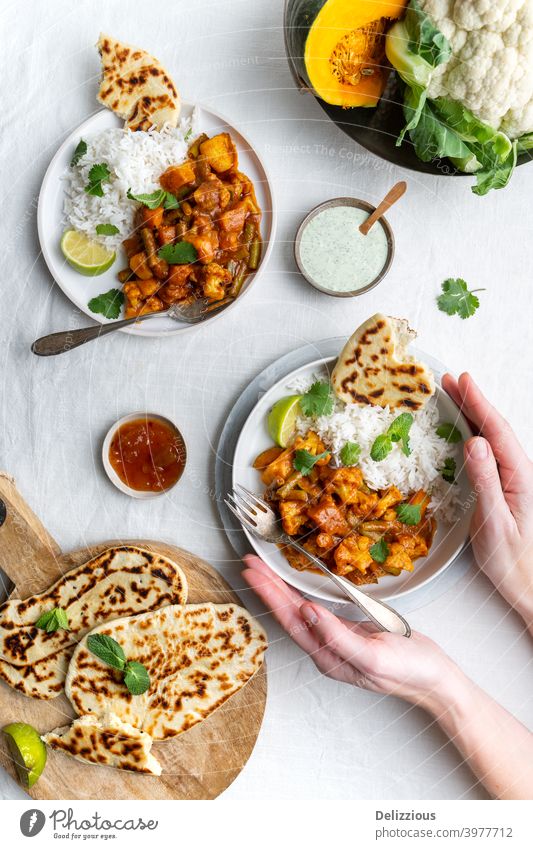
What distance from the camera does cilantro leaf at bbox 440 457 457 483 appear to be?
1.17 meters

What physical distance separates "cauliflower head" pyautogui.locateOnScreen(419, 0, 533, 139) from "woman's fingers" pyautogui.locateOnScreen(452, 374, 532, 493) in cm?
45

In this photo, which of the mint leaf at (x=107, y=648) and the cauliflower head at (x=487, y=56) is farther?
the mint leaf at (x=107, y=648)

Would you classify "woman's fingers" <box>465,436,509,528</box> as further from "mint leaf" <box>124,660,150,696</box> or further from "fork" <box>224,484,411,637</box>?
"mint leaf" <box>124,660,150,696</box>

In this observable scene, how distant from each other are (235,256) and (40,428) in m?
0.49

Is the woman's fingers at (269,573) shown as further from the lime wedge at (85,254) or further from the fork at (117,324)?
the lime wedge at (85,254)

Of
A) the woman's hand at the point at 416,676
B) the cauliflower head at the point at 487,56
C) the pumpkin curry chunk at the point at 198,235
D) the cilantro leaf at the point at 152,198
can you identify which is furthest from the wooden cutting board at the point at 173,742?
the cauliflower head at the point at 487,56

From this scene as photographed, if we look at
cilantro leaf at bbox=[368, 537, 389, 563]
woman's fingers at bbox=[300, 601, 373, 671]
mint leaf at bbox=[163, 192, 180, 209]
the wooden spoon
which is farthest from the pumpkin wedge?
woman's fingers at bbox=[300, 601, 373, 671]

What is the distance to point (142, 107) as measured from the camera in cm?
116

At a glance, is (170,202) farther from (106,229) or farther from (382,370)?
(382,370)

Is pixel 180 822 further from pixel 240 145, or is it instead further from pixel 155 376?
pixel 240 145

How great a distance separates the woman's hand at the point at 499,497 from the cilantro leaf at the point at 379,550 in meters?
0.16

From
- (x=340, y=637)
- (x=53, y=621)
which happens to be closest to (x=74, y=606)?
(x=53, y=621)

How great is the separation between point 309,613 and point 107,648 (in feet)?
1.20

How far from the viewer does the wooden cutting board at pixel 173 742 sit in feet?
3.88
